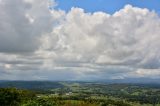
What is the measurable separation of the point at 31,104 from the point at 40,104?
4.82m

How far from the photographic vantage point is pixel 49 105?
7830 inches

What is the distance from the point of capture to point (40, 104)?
644ft

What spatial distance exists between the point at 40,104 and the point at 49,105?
5.31 meters

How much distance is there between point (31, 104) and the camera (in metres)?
195

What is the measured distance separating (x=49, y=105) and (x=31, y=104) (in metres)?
10.1
